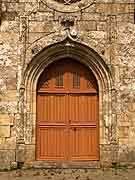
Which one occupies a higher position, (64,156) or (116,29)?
(116,29)

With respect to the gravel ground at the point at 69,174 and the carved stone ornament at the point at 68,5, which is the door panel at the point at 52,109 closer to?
the gravel ground at the point at 69,174

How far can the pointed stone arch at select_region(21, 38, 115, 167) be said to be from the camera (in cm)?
929

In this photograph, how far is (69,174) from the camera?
27.2 feet

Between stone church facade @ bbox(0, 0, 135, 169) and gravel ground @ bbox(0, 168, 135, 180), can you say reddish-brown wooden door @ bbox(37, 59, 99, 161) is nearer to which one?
stone church facade @ bbox(0, 0, 135, 169)

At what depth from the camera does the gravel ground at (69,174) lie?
7836mm

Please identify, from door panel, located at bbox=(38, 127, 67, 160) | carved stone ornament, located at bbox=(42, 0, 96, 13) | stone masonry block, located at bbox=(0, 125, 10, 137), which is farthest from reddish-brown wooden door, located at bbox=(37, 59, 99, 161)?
carved stone ornament, located at bbox=(42, 0, 96, 13)

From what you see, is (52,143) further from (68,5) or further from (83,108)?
(68,5)

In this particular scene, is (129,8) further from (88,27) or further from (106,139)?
(106,139)

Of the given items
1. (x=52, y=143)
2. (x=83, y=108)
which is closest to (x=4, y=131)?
(x=52, y=143)

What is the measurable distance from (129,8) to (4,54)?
3.35 m

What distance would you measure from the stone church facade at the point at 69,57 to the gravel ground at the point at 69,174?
16.7 inches

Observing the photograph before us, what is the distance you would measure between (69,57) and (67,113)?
1.43 m

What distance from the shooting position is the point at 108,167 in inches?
358

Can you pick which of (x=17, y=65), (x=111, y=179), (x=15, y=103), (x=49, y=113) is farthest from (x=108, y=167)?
(x=17, y=65)
